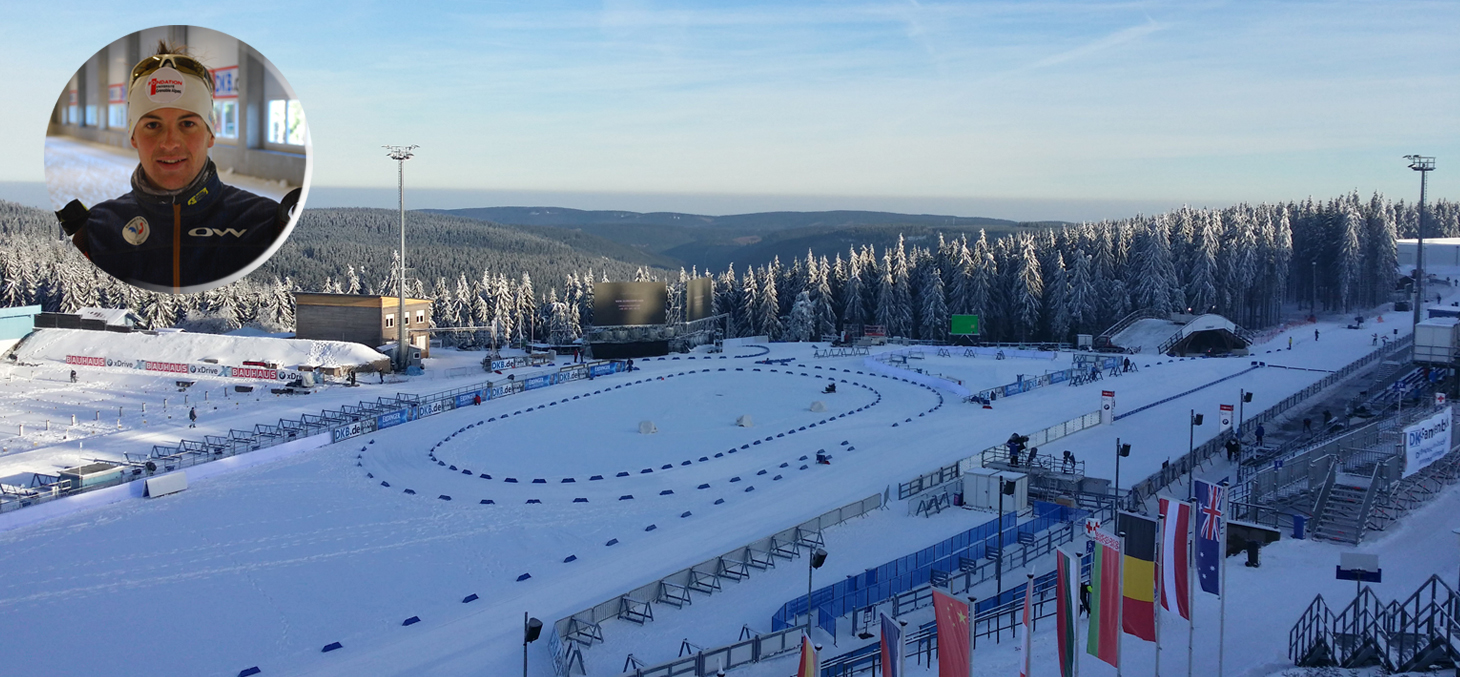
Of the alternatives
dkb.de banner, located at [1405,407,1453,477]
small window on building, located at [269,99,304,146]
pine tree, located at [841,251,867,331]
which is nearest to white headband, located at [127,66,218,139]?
small window on building, located at [269,99,304,146]

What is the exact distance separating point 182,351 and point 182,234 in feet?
180

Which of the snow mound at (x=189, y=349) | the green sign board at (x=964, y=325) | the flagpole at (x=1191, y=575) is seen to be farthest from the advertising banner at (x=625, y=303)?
the flagpole at (x=1191, y=575)

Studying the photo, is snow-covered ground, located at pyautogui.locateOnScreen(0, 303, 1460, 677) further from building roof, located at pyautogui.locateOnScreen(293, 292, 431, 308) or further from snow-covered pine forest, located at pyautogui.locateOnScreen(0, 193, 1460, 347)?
snow-covered pine forest, located at pyautogui.locateOnScreen(0, 193, 1460, 347)

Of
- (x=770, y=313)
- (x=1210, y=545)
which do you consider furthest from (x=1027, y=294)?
(x=1210, y=545)

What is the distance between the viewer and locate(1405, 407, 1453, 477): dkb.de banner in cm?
2309

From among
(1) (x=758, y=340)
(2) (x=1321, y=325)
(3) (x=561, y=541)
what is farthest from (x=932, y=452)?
(2) (x=1321, y=325)

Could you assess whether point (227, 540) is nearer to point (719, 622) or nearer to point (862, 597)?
point (719, 622)

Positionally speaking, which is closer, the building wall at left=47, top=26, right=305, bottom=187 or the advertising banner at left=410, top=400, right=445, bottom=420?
the building wall at left=47, top=26, right=305, bottom=187

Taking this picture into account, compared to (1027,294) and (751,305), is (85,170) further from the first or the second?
(1027,294)

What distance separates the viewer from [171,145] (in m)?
9.38

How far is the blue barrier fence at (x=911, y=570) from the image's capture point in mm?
18234

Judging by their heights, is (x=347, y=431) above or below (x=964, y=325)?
below

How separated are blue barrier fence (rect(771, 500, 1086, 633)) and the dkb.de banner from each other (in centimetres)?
736

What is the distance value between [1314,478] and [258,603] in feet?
77.8
